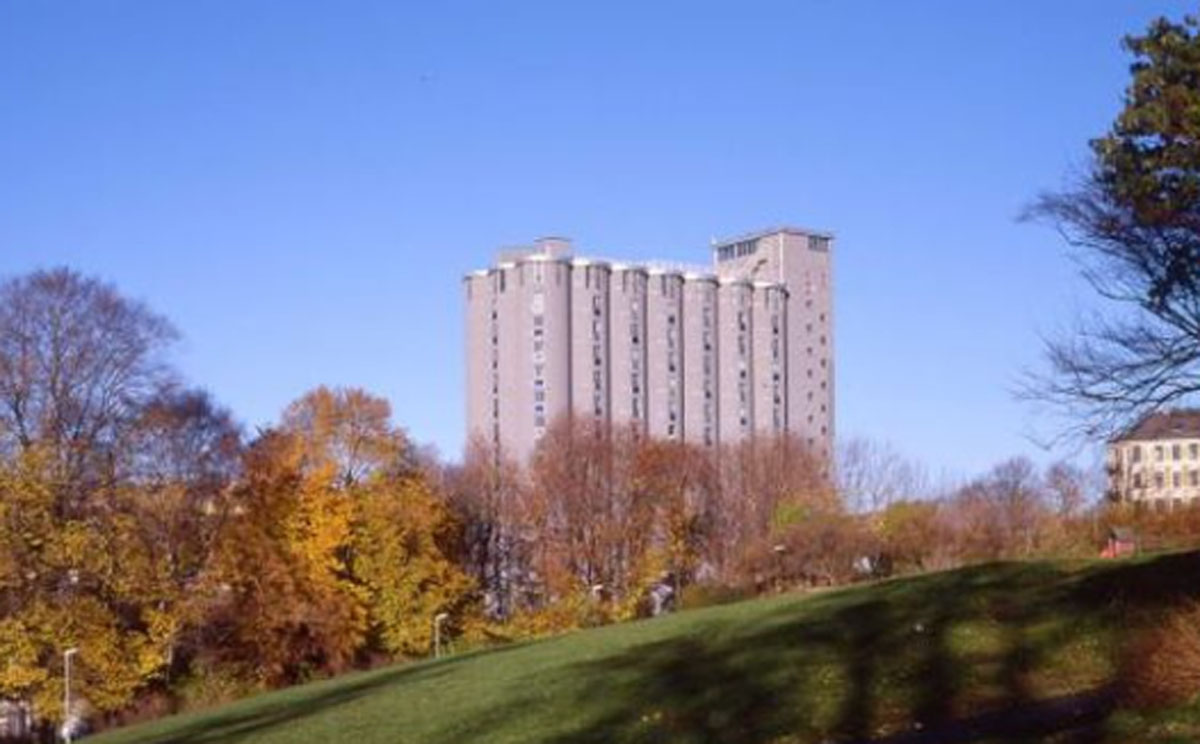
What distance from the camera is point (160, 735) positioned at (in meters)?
31.4

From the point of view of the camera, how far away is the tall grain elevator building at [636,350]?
364 ft

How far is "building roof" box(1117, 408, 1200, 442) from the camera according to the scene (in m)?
24.0

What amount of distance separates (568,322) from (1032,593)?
8810 cm

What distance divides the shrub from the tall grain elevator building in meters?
90.7

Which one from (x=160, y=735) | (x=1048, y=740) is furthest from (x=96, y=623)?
(x=1048, y=740)

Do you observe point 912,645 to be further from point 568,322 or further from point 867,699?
point 568,322

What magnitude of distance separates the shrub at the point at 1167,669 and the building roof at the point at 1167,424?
7936 mm

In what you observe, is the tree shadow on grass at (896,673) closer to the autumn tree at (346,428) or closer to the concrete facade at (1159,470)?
the concrete facade at (1159,470)

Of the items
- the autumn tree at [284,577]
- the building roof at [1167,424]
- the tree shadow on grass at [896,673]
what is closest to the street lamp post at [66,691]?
the autumn tree at [284,577]

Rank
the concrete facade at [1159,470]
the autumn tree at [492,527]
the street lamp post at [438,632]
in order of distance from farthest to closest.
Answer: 1. the autumn tree at [492,527]
2. the street lamp post at [438,632]
3. the concrete facade at [1159,470]

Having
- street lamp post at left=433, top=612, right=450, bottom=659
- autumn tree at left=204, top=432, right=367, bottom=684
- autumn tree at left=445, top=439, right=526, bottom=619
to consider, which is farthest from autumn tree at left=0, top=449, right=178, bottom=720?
autumn tree at left=445, top=439, right=526, bottom=619

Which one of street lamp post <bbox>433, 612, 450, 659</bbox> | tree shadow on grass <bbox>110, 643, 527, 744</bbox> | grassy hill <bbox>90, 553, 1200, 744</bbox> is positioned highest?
grassy hill <bbox>90, 553, 1200, 744</bbox>

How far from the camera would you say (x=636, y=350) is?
11525cm

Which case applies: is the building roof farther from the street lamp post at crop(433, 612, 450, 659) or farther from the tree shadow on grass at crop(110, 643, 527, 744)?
the street lamp post at crop(433, 612, 450, 659)
